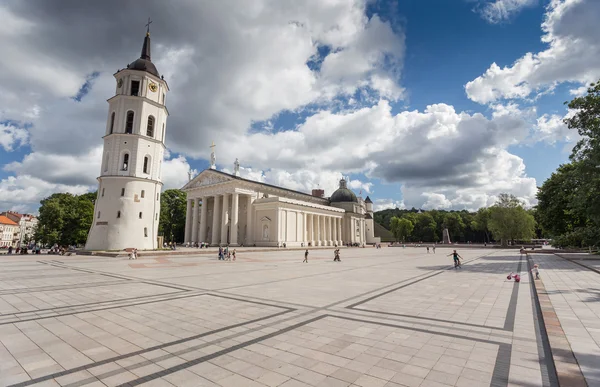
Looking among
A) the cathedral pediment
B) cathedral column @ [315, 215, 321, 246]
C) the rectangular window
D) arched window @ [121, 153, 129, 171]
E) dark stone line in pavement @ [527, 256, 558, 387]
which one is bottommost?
dark stone line in pavement @ [527, 256, 558, 387]

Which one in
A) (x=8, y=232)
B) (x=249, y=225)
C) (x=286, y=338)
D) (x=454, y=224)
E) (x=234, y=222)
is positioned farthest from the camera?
(x=454, y=224)

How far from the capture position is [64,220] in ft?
152

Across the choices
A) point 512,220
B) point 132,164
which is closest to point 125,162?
point 132,164

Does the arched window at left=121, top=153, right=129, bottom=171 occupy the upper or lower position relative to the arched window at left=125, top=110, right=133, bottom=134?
lower

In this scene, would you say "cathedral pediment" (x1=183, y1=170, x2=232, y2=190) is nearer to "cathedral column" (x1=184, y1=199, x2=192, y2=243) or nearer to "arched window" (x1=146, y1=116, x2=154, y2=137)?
"cathedral column" (x1=184, y1=199, x2=192, y2=243)

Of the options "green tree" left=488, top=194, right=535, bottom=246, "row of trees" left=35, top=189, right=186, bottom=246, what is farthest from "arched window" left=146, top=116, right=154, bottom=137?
"green tree" left=488, top=194, right=535, bottom=246

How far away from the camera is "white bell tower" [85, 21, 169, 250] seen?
109ft

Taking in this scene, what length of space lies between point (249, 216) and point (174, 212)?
1012 inches

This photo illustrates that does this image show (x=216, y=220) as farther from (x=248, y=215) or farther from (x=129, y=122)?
(x=129, y=122)

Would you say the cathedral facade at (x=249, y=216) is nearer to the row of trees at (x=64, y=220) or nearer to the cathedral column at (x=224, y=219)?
the cathedral column at (x=224, y=219)

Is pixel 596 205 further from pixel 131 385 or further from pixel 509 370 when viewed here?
pixel 131 385

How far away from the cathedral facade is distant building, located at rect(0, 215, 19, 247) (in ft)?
255

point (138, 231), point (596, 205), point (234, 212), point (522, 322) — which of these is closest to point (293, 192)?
point (234, 212)

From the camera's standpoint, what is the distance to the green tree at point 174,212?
73312mm
